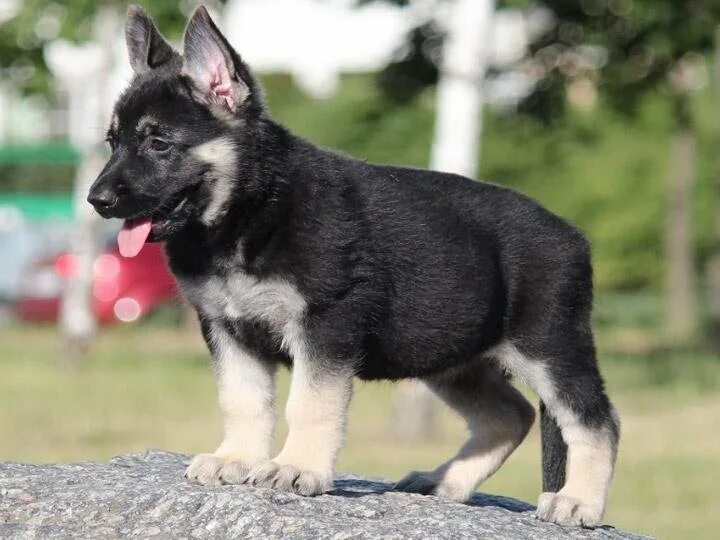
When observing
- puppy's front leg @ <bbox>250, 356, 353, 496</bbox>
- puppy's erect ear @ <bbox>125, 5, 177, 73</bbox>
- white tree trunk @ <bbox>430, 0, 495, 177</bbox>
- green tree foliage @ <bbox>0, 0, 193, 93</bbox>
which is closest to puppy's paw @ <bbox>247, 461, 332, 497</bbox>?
puppy's front leg @ <bbox>250, 356, 353, 496</bbox>

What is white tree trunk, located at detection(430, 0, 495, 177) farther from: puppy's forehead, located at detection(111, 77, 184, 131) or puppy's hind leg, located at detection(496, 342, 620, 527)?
puppy's forehead, located at detection(111, 77, 184, 131)

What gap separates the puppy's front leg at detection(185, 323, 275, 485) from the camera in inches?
252

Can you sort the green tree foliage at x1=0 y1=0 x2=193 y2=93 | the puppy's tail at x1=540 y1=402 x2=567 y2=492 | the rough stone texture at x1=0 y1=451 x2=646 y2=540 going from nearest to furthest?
1. the rough stone texture at x1=0 y1=451 x2=646 y2=540
2. the puppy's tail at x1=540 y1=402 x2=567 y2=492
3. the green tree foliage at x1=0 y1=0 x2=193 y2=93

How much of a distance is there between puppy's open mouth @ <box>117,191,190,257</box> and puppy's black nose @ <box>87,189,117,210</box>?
16 cm

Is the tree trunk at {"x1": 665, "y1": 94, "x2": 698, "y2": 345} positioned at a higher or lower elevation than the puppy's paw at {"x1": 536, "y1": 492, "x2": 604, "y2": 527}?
higher

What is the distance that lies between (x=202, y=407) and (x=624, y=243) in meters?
18.2

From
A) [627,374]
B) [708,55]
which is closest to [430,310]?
[708,55]

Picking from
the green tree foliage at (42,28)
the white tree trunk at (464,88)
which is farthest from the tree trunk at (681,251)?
the white tree trunk at (464,88)

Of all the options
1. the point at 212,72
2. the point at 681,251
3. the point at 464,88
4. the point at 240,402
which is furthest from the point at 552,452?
the point at 681,251

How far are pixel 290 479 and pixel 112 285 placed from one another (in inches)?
→ 884

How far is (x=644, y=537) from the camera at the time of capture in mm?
6828

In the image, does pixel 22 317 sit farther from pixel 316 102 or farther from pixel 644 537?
pixel 644 537

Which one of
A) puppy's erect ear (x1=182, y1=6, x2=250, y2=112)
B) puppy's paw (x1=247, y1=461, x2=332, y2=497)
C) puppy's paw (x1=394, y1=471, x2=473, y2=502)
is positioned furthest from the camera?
puppy's paw (x1=394, y1=471, x2=473, y2=502)

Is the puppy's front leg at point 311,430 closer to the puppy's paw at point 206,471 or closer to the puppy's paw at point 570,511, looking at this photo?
the puppy's paw at point 206,471
